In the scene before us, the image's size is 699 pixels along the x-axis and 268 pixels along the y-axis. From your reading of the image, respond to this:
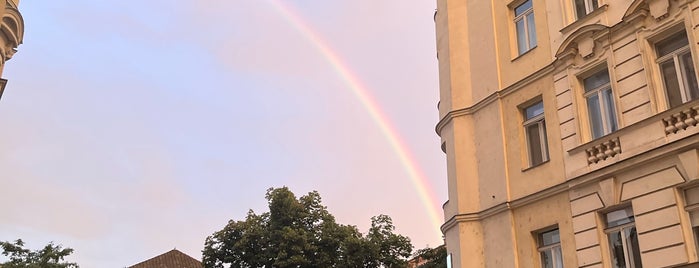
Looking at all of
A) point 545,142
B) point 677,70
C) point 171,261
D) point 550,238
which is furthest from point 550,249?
point 171,261

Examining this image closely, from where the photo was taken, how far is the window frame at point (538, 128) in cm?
1427

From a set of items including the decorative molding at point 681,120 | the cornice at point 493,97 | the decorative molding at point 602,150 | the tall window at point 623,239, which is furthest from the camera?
the cornice at point 493,97

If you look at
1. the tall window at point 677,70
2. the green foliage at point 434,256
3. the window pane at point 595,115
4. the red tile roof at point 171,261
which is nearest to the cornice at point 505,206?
the window pane at point 595,115

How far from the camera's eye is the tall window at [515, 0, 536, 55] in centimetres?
1561

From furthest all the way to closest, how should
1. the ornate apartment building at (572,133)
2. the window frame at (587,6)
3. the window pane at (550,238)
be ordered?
the window frame at (587,6)
the window pane at (550,238)
the ornate apartment building at (572,133)

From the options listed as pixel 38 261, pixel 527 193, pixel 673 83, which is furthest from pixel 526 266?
pixel 38 261

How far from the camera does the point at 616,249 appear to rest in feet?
39.5

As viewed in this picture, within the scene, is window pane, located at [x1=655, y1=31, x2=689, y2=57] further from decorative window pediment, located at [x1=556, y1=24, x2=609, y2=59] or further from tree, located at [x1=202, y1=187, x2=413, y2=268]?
tree, located at [x1=202, y1=187, x2=413, y2=268]

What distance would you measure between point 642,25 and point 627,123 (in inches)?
79.8

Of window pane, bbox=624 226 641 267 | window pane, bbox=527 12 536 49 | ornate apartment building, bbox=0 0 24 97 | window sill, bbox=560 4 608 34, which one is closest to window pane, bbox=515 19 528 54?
window pane, bbox=527 12 536 49

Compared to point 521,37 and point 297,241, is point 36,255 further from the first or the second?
point 521,37

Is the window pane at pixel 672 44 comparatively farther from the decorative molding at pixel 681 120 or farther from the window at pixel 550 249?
the window at pixel 550 249

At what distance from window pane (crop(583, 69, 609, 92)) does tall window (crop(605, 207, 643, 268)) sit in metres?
2.84

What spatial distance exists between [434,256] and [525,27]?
1657 cm
